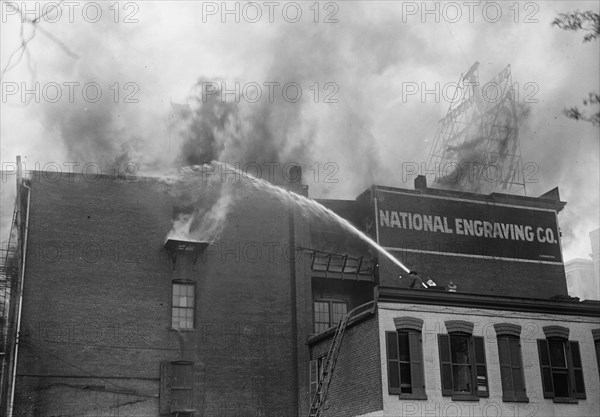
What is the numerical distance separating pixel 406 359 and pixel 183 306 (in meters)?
8.86

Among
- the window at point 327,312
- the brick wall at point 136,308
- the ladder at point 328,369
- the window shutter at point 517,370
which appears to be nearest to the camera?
the window shutter at point 517,370

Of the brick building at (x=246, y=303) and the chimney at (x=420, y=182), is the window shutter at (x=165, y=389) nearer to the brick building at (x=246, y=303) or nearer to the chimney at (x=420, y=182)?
the brick building at (x=246, y=303)

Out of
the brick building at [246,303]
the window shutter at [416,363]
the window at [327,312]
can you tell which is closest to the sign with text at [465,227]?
the brick building at [246,303]

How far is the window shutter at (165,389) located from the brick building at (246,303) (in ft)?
0.16

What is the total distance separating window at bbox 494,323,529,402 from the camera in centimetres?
2209

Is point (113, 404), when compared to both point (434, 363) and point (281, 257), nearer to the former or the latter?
point (281, 257)

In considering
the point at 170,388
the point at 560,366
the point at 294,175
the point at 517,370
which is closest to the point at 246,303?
the point at 170,388

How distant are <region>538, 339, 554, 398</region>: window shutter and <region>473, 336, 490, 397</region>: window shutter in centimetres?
196

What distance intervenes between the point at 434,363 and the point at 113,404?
10674 millimetres

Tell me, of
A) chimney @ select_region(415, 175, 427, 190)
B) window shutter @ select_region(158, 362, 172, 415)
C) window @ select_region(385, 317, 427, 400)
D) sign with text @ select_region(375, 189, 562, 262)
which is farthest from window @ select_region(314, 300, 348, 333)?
window @ select_region(385, 317, 427, 400)

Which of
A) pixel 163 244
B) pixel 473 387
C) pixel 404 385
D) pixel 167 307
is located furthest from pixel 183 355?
pixel 473 387

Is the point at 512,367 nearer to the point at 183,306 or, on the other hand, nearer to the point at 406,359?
the point at 406,359

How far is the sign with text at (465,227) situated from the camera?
2959 centimetres

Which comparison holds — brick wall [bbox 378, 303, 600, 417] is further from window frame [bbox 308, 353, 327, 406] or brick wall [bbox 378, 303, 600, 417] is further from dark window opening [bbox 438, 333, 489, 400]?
window frame [bbox 308, 353, 327, 406]
